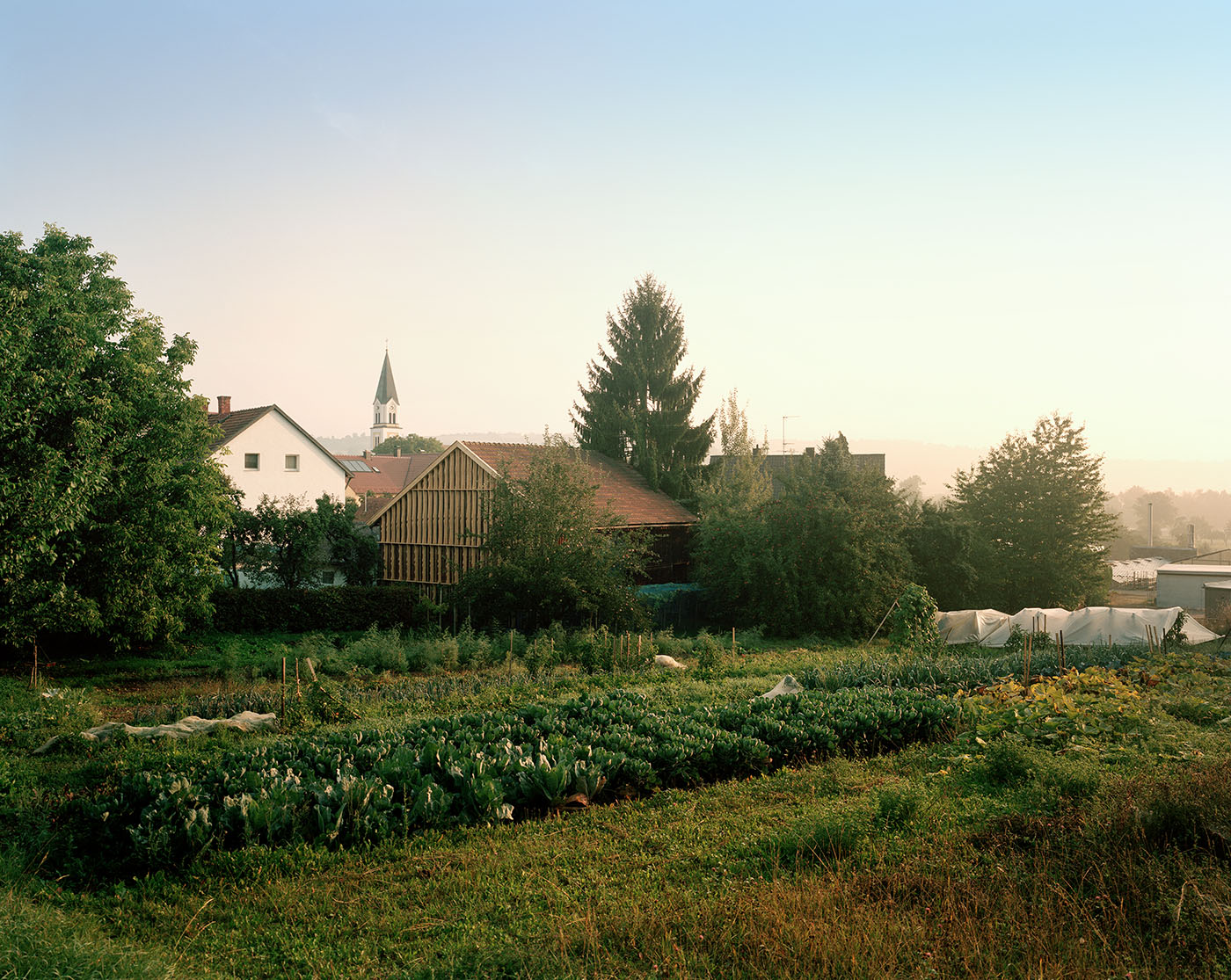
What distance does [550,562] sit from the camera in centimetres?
2139

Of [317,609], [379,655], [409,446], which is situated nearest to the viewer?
[379,655]

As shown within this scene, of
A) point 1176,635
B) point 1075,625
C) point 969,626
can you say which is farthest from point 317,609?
point 1176,635

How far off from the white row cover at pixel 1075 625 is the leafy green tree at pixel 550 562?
823cm

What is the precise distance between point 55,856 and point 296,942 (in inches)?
116

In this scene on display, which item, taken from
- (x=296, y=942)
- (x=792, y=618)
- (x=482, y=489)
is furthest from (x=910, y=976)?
(x=482, y=489)

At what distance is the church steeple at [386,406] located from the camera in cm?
11400

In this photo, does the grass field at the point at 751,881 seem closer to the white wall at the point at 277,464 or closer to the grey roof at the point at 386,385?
the white wall at the point at 277,464

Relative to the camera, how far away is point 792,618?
24.6m

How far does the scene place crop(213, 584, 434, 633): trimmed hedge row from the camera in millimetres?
21656

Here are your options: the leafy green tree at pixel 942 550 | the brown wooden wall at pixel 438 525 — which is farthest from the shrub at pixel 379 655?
the leafy green tree at pixel 942 550

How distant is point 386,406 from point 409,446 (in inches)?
610

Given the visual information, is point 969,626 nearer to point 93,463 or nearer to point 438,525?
point 438,525

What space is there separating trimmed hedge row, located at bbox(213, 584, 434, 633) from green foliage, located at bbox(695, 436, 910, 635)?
942cm

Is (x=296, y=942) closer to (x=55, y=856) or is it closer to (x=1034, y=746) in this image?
(x=55, y=856)
